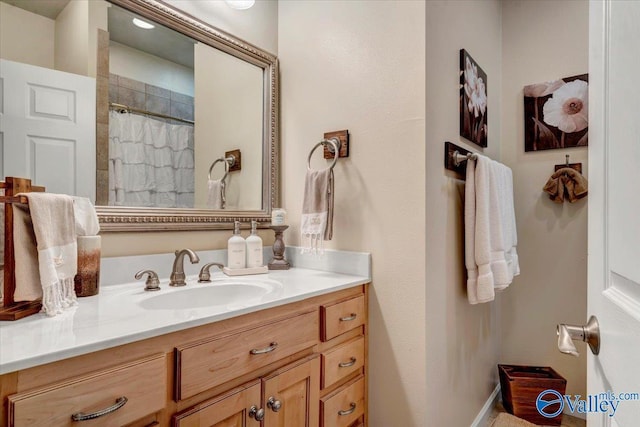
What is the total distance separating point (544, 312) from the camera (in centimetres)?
200

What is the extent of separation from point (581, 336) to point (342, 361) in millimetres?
851

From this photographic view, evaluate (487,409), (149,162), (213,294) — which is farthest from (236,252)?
(487,409)

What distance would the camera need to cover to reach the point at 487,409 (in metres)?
1.86

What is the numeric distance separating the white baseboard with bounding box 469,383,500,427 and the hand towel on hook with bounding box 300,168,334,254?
1.21m

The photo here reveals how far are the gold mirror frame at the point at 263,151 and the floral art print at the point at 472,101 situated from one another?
92cm

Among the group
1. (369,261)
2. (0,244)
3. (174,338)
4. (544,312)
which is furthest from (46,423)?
(544,312)

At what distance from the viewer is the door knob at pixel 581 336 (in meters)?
0.55

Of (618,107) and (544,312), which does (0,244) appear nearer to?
(618,107)

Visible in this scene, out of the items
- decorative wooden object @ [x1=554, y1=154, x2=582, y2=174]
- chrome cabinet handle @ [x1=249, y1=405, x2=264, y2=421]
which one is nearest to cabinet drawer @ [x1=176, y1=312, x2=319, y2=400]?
chrome cabinet handle @ [x1=249, y1=405, x2=264, y2=421]

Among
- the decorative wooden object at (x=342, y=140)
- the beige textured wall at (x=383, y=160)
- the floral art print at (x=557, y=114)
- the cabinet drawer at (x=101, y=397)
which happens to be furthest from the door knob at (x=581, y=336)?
the floral art print at (x=557, y=114)

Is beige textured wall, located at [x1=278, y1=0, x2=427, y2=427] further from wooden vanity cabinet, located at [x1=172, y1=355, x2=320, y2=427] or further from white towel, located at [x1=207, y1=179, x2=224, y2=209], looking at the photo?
white towel, located at [x1=207, y1=179, x2=224, y2=209]

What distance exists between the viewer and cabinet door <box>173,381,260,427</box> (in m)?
0.82

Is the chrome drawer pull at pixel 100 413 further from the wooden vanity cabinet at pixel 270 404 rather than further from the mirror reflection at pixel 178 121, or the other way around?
the mirror reflection at pixel 178 121

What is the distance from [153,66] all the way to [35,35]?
37 cm
